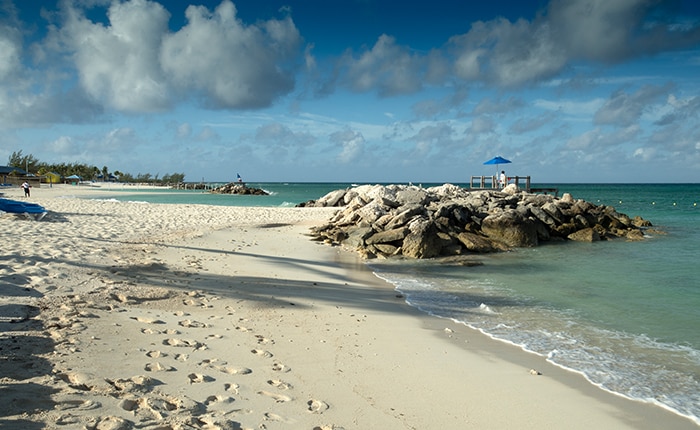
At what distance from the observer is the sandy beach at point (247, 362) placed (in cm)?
368

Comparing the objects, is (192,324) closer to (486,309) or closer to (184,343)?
(184,343)

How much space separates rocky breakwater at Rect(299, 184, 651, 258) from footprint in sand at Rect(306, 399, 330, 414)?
1013cm

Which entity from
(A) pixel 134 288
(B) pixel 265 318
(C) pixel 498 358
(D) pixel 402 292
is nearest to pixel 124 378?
(B) pixel 265 318

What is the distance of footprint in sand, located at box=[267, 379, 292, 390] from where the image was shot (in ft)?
14.1

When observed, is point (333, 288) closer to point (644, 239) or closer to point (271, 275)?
point (271, 275)

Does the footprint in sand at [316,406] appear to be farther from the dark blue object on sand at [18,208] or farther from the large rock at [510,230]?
the dark blue object on sand at [18,208]

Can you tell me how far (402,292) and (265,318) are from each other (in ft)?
11.9

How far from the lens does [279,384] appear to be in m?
4.35

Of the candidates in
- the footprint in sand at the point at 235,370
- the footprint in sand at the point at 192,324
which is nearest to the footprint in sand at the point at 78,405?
the footprint in sand at the point at 235,370

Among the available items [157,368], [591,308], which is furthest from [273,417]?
[591,308]

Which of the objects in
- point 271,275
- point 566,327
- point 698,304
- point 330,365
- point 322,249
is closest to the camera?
point 330,365

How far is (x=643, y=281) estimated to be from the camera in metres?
11.1

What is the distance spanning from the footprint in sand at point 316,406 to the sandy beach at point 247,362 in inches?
0.7

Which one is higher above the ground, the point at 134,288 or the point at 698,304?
the point at 134,288
